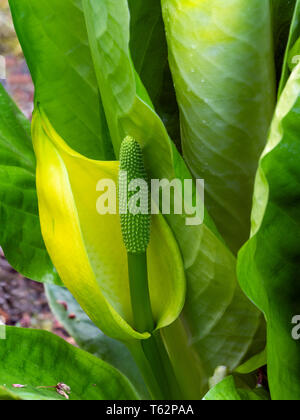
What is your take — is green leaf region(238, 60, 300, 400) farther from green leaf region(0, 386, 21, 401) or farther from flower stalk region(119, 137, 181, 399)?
green leaf region(0, 386, 21, 401)

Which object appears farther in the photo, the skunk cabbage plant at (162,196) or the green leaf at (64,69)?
the green leaf at (64,69)

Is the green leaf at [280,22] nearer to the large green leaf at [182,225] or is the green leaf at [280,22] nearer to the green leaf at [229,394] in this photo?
the large green leaf at [182,225]

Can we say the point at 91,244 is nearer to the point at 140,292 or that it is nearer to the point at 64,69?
the point at 140,292

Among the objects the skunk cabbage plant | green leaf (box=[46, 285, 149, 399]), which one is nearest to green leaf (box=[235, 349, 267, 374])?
the skunk cabbage plant

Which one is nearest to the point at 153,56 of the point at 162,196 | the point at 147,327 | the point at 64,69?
the point at 64,69

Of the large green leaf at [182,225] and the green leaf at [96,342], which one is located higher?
the large green leaf at [182,225]

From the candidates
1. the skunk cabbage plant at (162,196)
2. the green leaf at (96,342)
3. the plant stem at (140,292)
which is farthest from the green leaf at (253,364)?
the green leaf at (96,342)
